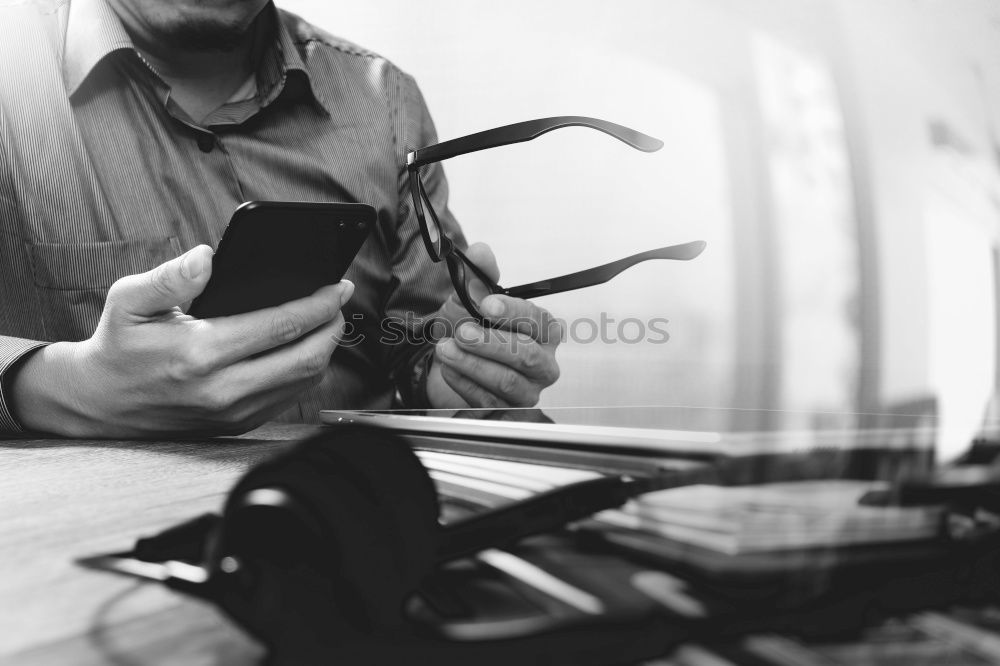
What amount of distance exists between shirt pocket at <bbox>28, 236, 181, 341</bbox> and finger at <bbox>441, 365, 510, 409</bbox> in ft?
0.63

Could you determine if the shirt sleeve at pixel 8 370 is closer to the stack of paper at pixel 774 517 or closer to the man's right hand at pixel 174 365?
the man's right hand at pixel 174 365

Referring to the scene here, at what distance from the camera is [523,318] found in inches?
14.0

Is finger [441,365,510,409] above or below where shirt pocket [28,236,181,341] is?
below

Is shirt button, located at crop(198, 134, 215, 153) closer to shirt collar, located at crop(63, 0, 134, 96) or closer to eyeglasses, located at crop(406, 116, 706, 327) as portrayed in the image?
shirt collar, located at crop(63, 0, 134, 96)

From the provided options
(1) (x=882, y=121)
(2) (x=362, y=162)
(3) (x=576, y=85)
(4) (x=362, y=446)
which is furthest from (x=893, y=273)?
(2) (x=362, y=162)

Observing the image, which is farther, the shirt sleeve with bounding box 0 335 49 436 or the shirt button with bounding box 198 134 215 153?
the shirt button with bounding box 198 134 215 153

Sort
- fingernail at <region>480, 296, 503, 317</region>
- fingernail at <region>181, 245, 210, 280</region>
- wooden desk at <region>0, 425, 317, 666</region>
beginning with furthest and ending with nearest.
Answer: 1. fingernail at <region>480, 296, 503, 317</region>
2. fingernail at <region>181, 245, 210, 280</region>
3. wooden desk at <region>0, 425, 317, 666</region>

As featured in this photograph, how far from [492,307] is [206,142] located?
0.25 metres

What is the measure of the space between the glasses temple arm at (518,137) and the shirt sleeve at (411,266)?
9.2 inches

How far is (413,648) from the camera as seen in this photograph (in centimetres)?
6

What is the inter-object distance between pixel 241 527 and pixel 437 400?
355mm

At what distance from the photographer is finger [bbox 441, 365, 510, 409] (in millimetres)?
383

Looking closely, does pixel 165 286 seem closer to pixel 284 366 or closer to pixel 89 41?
pixel 284 366

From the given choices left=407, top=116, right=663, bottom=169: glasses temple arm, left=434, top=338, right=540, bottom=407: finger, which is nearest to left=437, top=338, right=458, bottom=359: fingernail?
left=434, top=338, right=540, bottom=407: finger
